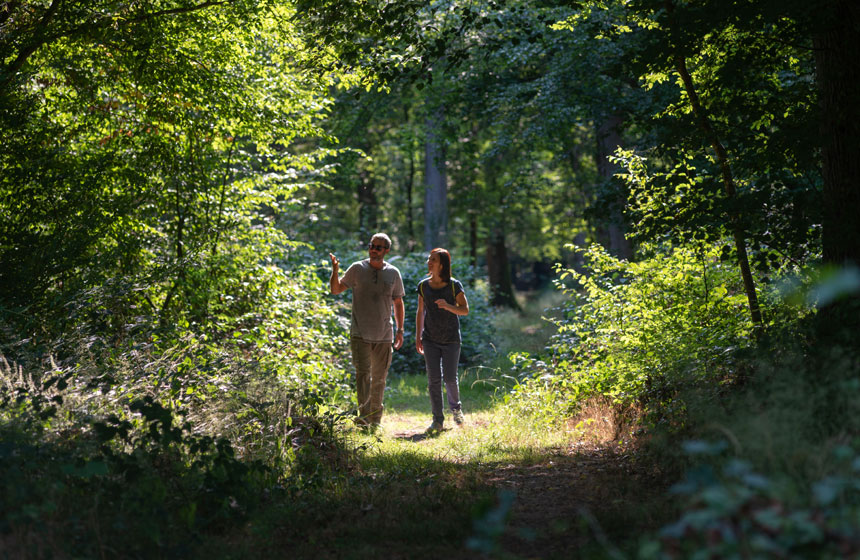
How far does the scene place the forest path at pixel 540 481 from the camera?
4.49 meters

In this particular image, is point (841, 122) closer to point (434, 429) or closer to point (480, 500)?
→ point (480, 500)

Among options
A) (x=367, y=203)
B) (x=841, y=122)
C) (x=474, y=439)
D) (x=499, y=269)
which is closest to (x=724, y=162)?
(x=841, y=122)

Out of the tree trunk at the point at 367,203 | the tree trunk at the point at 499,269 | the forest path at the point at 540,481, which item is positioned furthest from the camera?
the tree trunk at the point at 499,269

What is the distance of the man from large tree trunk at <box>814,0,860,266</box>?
4545 mm

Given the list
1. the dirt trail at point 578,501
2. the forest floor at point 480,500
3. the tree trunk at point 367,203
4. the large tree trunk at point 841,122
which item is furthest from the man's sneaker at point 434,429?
the tree trunk at point 367,203

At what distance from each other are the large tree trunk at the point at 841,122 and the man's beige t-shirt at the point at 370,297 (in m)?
4.63

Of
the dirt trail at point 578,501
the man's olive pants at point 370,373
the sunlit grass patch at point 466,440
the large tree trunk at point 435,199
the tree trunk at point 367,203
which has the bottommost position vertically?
the dirt trail at point 578,501

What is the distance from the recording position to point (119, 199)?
9016 mm

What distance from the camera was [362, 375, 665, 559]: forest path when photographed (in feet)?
14.7

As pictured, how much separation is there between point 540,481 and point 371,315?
3.26 meters

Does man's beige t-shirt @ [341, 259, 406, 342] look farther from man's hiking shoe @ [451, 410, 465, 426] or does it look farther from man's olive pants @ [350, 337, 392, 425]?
man's hiking shoe @ [451, 410, 465, 426]

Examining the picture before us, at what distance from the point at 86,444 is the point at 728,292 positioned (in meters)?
7.03

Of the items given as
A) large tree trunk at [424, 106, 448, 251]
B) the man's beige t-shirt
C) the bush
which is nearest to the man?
the man's beige t-shirt

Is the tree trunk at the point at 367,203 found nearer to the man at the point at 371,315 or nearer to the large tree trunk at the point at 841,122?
the man at the point at 371,315
